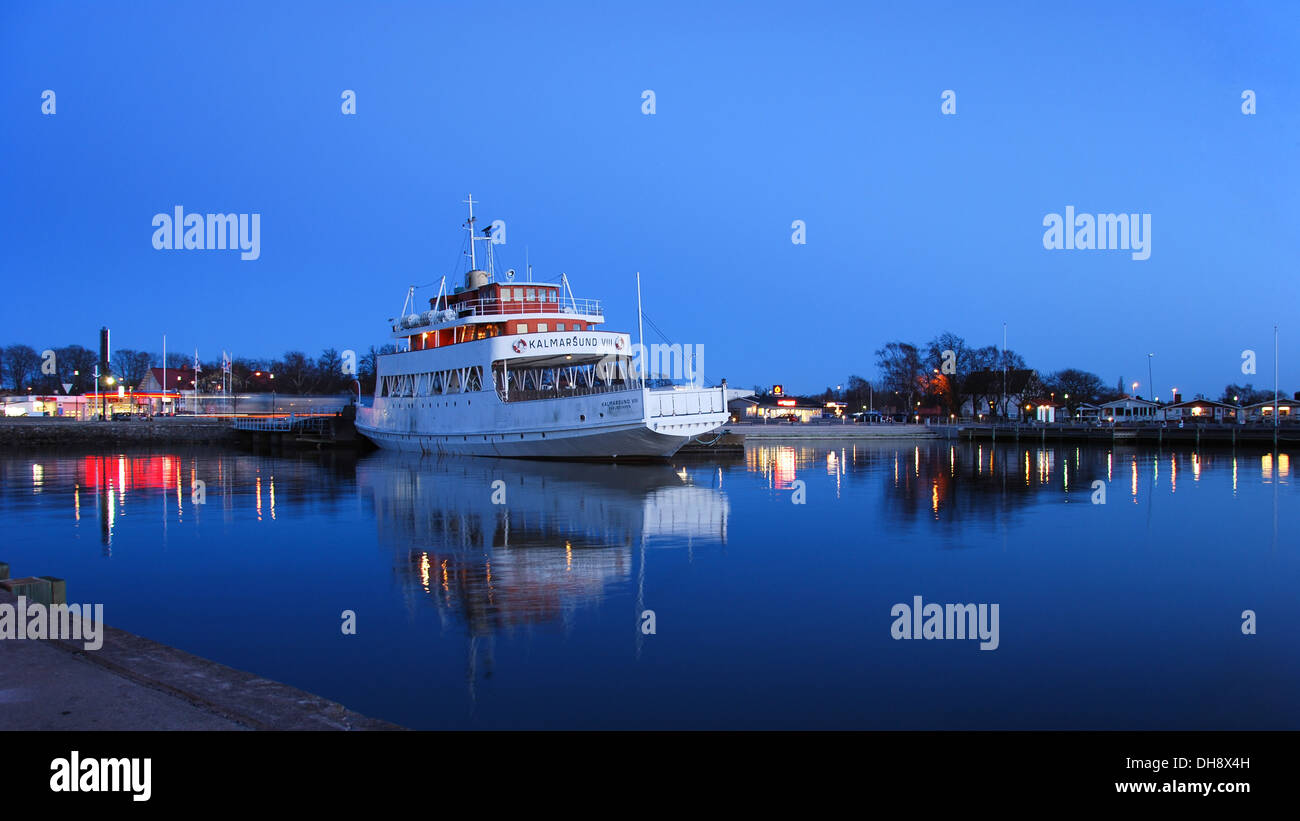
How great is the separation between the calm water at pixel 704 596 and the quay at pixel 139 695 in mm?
1233

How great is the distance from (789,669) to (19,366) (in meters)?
149

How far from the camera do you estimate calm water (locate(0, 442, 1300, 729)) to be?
26.4 feet

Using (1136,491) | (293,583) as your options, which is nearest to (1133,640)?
(293,583)

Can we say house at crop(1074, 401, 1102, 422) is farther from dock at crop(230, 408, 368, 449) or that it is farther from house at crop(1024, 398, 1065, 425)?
dock at crop(230, 408, 368, 449)

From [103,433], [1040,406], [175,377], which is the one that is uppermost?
[175,377]

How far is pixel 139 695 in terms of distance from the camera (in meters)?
6.12

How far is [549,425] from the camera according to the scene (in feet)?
122

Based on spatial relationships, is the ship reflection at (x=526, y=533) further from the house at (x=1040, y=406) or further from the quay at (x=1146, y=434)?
the house at (x=1040, y=406)

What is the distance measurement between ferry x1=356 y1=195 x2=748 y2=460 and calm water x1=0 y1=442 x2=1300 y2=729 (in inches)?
300

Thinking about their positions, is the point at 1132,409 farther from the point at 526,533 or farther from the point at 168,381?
the point at 168,381

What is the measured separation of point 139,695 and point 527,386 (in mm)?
39556

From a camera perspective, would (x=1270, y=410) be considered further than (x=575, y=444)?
Yes

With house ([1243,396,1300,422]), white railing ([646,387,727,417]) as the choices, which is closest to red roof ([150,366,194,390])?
white railing ([646,387,727,417])

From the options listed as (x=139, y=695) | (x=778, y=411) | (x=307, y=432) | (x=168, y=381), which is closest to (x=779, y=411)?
(x=778, y=411)
